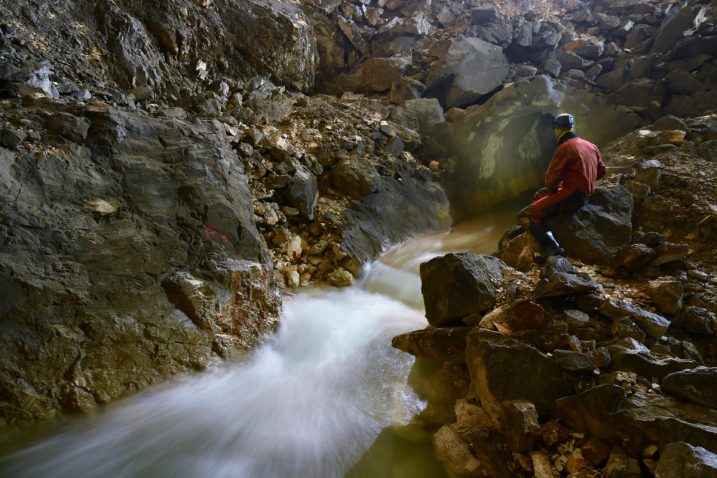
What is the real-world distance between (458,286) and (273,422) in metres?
1.95

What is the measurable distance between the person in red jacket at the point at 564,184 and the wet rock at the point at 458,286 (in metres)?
0.93

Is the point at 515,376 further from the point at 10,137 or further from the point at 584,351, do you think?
the point at 10,137

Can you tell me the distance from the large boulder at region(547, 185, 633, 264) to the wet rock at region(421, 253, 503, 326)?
3.77 ft

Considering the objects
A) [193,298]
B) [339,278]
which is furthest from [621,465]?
[339,278]

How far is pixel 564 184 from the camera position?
13.3ft

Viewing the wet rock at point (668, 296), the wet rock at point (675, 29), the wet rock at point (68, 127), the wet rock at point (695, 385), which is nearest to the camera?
the wet rock at point (695, 385)

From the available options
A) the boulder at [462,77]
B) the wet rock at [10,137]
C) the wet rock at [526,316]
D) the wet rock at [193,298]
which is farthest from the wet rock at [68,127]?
the boulder at [462,77]

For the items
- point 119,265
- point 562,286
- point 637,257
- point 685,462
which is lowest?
point 685,462

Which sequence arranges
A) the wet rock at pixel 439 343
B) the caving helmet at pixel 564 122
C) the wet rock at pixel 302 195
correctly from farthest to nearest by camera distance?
the wet rock at pixel 302 195
the caving helmet at pixel 564 122
the wet rock at pixel 439 343

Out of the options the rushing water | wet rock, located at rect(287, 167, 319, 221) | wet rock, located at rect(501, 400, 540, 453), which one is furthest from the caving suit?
wet rock, located at rect(287, 167, 319, 221)

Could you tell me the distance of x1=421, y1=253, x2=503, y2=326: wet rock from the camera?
3141 millimetres

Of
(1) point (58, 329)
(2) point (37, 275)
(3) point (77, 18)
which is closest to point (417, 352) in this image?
(1) point (58, 329)

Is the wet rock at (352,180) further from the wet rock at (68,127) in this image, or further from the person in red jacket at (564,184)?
the wet rock at (68,127)

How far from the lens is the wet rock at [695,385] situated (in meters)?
1.87
